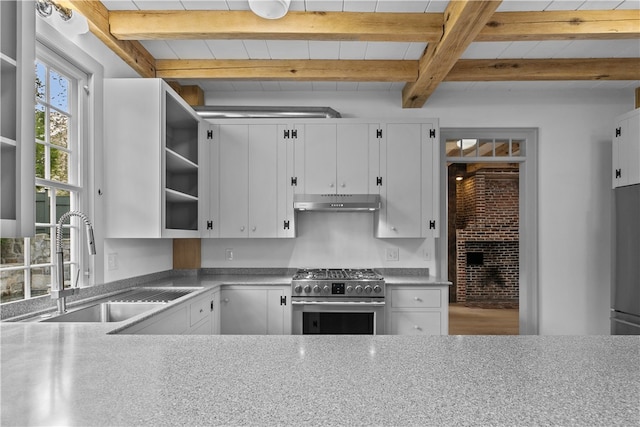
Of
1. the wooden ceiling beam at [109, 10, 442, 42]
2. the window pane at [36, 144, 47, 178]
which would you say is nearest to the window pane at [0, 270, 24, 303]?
the window pane at [36, 144, 47, 178]

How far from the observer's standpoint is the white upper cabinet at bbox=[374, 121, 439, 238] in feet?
12.2

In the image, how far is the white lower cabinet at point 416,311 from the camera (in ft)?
11.1

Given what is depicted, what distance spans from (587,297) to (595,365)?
3647 mm

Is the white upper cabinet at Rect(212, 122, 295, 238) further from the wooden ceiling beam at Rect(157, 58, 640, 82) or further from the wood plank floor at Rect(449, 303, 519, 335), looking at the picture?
the wood plank floor at Rect(449, 303, 519, 335)

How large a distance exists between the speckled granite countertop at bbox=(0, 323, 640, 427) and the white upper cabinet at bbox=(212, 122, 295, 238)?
2.47 meters

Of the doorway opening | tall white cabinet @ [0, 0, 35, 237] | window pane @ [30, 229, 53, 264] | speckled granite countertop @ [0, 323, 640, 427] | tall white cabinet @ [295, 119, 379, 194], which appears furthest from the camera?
the doorway opening

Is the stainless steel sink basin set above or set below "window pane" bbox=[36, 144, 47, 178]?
below

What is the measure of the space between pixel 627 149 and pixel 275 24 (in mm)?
3057

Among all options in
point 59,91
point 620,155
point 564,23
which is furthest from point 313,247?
point 620,155

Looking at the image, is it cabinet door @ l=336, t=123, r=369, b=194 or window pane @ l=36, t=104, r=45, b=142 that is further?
cabinet door @ l=336, t=123, r=369, b=194

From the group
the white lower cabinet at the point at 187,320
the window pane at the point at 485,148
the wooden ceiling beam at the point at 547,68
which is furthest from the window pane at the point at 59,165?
the window pane at the point at 485,148

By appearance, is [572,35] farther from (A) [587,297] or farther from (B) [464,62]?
(A) [587,297]

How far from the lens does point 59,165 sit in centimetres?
243

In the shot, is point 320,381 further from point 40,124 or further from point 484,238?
point 484,238
